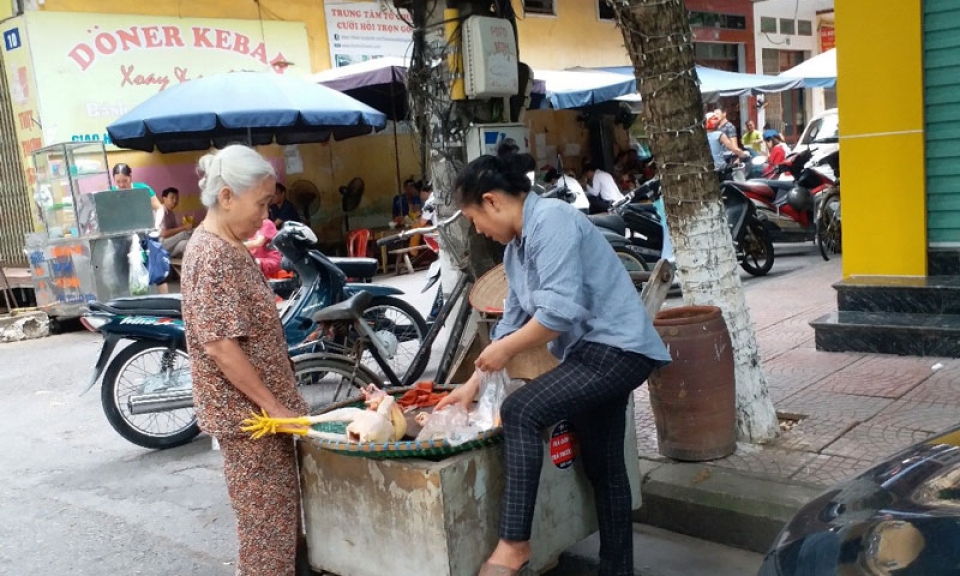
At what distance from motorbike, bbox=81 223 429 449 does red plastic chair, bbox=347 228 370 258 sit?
291 inches

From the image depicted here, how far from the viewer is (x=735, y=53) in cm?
2386

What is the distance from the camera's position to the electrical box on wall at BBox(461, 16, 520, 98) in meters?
Result: 5.64

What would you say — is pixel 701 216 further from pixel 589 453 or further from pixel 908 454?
pixel 908 454

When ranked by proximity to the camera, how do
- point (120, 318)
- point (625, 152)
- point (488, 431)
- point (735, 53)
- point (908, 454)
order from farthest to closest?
point (735, 53)
point (625, 152)
point (120, 318)
point (488, 431)
point (908, 454)

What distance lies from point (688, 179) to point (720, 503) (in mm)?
1468

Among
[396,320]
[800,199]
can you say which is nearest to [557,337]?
[396,320]

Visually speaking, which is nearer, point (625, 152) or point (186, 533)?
point (186, 533)

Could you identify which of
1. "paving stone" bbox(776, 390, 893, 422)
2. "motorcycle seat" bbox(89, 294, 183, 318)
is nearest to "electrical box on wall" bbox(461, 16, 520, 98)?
"motorcycle seat" bbox(89, 294, 183, 318)

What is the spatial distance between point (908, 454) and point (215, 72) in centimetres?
1233

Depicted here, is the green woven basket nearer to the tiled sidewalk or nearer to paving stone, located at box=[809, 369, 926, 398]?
the tiled sidewalk

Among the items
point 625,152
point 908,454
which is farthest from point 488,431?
point 625,152

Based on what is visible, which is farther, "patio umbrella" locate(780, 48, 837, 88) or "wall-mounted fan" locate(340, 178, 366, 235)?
"patio umbrella" locate(780, 48, 837, 88)

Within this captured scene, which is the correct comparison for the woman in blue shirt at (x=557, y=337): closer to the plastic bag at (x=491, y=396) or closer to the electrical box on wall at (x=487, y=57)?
the plastic bag at (x=491, y=396)

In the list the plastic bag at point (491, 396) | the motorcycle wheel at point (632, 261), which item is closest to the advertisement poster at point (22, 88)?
the motorcycle wheel at point (632, 261)
